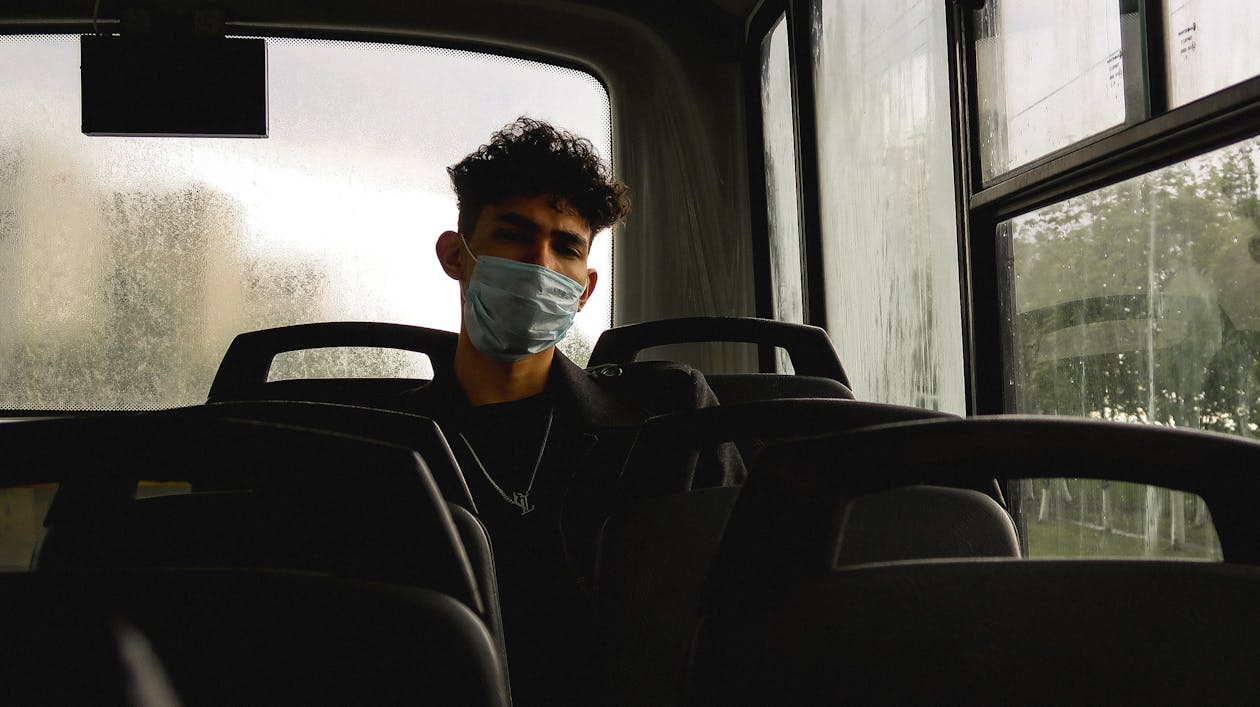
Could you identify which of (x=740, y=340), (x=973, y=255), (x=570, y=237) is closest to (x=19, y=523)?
(x=570, y=237)

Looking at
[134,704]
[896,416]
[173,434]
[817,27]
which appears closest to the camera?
[134,704]

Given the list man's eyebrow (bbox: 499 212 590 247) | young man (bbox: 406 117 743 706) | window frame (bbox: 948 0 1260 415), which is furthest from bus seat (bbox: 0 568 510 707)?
man's eyebrow (bbox: 499 212 590 247)

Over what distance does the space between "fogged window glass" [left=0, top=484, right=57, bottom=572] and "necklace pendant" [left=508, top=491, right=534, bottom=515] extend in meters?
2.38

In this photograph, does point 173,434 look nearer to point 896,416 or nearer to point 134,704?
point 134,704

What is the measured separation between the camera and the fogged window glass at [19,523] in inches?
128

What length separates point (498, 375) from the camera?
1922 mm

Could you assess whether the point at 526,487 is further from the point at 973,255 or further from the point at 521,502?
the point at 973,255

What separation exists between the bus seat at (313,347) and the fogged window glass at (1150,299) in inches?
45.2

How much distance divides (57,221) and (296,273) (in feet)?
2.74

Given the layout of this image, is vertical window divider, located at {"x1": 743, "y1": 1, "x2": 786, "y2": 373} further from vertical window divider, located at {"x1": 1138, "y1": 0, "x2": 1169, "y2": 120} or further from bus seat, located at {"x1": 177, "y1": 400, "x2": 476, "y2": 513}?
bus seat, located at {"x1": 177, "y1": 400, "x2": 476, "y2": 513}

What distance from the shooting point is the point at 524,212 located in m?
1.93

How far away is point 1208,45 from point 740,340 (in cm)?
91

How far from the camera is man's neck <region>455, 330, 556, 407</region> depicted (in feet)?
6.25

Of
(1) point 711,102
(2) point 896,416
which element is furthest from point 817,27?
(2) point 896,416
